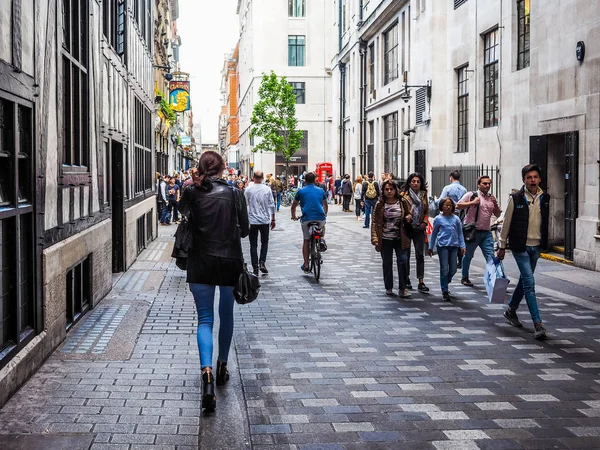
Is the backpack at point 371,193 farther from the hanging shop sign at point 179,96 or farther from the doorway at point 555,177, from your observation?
the hanging shop sign at point 179,96

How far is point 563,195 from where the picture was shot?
16.8 meters

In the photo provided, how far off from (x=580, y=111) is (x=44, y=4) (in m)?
10.7

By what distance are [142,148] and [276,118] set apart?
128 feet

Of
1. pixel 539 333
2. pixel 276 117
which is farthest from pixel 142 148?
pixel 276 117

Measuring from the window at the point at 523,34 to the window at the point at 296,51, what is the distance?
52663 millimetres

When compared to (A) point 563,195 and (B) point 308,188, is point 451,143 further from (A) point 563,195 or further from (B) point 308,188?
(B) point 308,188

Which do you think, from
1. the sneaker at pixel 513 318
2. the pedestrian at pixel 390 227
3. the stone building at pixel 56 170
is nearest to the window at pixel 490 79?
the pedestrian at pixel 390 227

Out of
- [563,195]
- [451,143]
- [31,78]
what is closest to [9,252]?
[31,78]

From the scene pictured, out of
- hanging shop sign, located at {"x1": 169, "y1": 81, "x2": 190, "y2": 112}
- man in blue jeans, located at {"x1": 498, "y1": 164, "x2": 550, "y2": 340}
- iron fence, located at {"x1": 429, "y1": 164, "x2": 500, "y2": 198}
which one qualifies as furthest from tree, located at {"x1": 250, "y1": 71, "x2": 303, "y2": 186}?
man in blue jeans, located at {"x1": 498, "y1": 164, "x2": 550, "y2": 340}

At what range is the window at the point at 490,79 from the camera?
814 inches

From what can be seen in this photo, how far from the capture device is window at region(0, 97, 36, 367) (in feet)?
20.2

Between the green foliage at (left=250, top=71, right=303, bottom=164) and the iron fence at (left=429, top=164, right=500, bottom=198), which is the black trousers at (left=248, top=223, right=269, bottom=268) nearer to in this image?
the iron fence at (left=429, top=164, right=500, bottom=198)

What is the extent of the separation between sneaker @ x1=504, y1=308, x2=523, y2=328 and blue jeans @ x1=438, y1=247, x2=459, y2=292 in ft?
6.20

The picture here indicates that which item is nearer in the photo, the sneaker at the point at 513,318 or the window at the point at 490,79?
the sneaker at the point at 513,318
